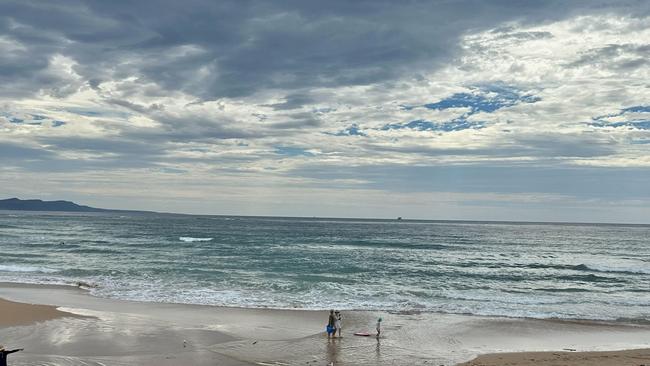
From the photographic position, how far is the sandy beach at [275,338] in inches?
567

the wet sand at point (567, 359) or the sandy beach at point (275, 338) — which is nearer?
the wet sand at point (567, 359)

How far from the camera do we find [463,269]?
39.5 meters

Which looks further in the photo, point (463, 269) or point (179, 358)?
point (463, 269)

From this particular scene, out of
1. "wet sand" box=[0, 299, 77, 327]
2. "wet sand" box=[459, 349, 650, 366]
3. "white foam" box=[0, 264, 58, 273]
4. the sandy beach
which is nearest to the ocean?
"white foam" box=[0, 264, 58, 273]

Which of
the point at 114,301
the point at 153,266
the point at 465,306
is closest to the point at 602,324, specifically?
the point at 465,306

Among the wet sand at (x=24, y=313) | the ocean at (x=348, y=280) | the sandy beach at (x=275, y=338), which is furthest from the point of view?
the ocean at (x=348, y=280)

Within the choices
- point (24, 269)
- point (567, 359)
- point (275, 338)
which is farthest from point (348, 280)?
point (24, 269)

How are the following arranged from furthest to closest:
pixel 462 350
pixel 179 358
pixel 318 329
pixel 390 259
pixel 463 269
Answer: pixel 390 259, pixel 463 269, pixel 318 329, pixel 462 350, pixel 179 358

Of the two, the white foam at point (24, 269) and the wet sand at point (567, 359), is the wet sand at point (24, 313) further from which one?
the wet sand at point (567, 359)

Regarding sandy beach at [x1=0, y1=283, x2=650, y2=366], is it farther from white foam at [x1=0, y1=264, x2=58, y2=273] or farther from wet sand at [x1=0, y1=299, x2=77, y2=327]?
white foam at [x1=0, y1=264, x2=58, y2=273]

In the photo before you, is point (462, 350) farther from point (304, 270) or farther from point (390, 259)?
point (390, 259)

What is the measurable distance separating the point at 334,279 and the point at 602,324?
15.6 m

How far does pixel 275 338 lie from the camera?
54.9ft

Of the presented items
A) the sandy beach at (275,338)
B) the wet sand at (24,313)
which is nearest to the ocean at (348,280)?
the sandy beach at (275,338)
